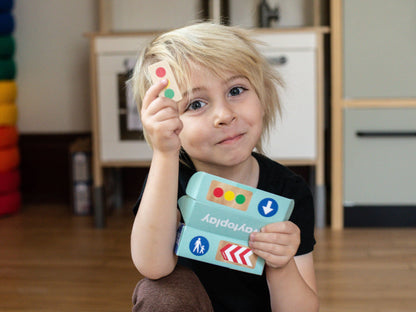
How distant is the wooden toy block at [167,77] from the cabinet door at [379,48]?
142cm

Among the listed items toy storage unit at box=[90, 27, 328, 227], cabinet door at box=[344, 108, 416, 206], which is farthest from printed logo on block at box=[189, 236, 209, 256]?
cabinet door at box=[344, 108, 416, 206]

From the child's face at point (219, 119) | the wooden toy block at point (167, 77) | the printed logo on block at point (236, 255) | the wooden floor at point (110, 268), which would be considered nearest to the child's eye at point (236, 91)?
the child's face at point (219, 119)

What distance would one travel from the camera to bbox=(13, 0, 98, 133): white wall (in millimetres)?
2750

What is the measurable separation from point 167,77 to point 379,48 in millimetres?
1459

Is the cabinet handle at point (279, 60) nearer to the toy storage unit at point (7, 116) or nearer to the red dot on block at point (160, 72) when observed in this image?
the toy storage unit at point (7, 116)

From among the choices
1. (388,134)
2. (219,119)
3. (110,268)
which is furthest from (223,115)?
(388,134)

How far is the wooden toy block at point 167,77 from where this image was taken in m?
0.86

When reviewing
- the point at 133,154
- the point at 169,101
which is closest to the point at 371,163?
the point at 133,154

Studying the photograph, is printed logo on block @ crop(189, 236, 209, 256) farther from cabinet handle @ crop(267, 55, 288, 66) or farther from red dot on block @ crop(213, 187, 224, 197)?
cabinet handle @ crop(267, 55, 288, 66)

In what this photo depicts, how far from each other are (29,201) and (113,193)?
1.36 ft

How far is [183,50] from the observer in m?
0.95

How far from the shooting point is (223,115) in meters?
0.91

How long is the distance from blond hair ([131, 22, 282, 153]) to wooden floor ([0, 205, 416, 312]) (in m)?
0.72

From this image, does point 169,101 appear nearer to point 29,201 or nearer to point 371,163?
point 371,163
